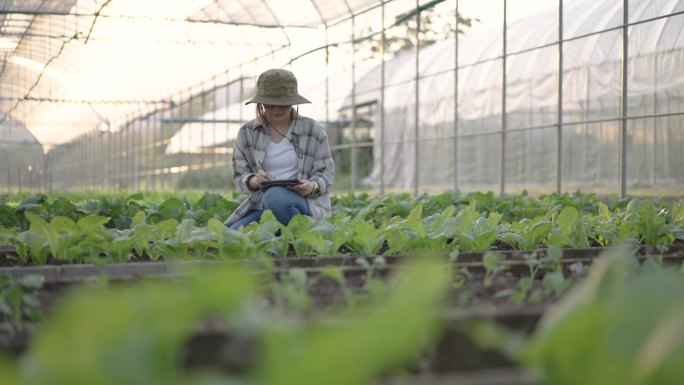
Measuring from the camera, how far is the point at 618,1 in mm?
9750

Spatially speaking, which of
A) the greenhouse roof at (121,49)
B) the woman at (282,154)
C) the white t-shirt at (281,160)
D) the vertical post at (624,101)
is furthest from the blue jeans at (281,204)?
the greenhouse roof at (121,49)

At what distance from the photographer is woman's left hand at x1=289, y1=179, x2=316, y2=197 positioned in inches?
171

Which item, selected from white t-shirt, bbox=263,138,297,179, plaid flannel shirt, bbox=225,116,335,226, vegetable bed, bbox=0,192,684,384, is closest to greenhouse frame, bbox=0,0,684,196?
plaid flannel shirt, bbox=225,116,335,226

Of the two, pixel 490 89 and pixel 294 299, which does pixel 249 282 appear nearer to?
pixel 294 299

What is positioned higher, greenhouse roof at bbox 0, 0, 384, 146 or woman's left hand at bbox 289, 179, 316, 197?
greenhouse roof at bbox 0, 0, 384, 146

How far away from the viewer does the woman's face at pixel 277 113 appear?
4578 mm

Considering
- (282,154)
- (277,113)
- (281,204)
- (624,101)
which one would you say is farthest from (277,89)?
(624,101)

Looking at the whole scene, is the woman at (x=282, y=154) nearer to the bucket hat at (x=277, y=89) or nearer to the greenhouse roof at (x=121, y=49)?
the bucket hat at (x=277, y=89)

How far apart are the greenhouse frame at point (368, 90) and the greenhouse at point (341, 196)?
0.04 meters

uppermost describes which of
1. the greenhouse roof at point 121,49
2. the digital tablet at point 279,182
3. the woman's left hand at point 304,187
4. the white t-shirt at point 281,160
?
the greenhouse roof at point 121,49

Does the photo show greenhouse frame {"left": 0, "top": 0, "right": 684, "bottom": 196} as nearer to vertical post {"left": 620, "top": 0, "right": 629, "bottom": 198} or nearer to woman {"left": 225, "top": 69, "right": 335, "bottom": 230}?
vertical post {"left": 620, "top": 0, "right": 629, "bottom": 198}

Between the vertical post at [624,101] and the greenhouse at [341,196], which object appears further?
the vertical post at [624,101]

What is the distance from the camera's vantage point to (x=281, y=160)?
466cm

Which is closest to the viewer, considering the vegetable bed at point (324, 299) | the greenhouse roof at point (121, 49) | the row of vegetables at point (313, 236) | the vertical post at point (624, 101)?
the vegetable bed at point (324, 299)
